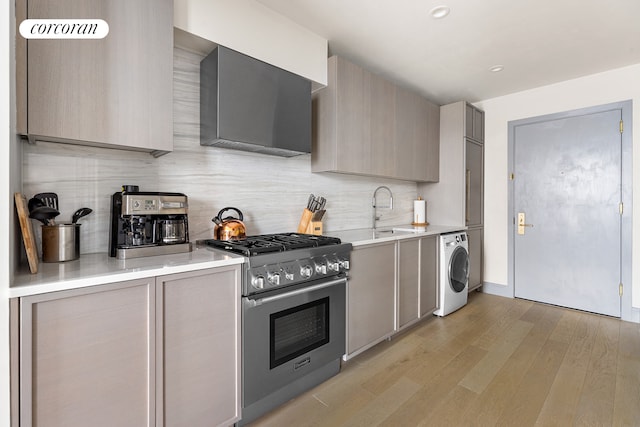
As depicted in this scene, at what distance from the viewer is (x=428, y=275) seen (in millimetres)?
→ 3020

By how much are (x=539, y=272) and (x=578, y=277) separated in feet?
1.16

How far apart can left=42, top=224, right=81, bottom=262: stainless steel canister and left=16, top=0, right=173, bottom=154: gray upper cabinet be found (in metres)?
0.40

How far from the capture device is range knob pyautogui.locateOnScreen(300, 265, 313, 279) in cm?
184

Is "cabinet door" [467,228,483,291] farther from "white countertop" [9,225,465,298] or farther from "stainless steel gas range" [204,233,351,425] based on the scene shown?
"white countertop" [9,225,465,298]

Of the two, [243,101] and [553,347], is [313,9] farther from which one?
[553,347]

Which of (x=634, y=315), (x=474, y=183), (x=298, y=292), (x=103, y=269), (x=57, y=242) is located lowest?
(x=634, y=315)

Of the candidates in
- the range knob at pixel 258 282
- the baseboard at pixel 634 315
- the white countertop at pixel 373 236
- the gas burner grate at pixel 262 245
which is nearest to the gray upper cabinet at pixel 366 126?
the white countertop at pixel 373 236

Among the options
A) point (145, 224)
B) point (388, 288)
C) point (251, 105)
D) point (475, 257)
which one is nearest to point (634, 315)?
point (475, 257)

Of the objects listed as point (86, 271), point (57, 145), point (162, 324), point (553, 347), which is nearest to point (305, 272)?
point (162, 324)

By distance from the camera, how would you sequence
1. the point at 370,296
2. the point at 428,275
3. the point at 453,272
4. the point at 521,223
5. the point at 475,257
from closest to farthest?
the point at 370,296 → the point at 428,275 → the point at 453,272 → the point at 521,223 → the point at 475,257

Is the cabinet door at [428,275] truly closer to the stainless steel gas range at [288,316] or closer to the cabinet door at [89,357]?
the stainless steel gas range at [288,316]

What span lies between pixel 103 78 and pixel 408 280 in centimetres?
254

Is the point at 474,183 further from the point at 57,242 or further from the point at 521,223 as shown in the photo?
the point at 57,242
